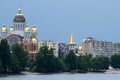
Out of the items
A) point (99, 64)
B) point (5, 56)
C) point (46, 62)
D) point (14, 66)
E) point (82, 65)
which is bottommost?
point (14, 66)

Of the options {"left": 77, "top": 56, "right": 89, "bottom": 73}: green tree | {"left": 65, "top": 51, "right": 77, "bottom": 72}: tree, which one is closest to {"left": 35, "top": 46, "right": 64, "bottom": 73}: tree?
{"left": 65, "top": 51, "right": 77, "bottom": 72}: tree

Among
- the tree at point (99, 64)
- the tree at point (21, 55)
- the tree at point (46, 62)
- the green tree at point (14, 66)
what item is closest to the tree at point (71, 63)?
the tree at point (46, 62)

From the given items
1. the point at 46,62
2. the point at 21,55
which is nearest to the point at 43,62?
the point at 46,62

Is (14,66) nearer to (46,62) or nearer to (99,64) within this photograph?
(46,62)

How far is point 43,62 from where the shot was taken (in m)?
147

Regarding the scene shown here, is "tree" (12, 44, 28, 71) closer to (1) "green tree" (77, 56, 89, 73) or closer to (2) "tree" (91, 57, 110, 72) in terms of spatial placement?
(1) "green tree" (77, 56, 89, 73)

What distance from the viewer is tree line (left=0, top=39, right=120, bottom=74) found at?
12438 centimetres

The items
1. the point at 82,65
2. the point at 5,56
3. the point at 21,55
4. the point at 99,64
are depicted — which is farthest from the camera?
the point at 99,64

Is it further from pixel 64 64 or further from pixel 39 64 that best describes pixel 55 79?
pixel 64 64

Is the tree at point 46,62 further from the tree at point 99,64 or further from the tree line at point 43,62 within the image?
the tree at point 99,64

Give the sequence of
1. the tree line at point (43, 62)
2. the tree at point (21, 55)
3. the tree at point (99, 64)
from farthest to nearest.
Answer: the tree at point (99, 64), the tree at point (21, 55), the tree line at point (43, 62)

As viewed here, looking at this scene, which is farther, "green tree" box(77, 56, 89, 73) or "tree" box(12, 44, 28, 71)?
"green tree" box(77, 56, 89, 73)

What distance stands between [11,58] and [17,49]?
50.8ft

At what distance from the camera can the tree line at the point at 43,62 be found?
12438 centimetres
